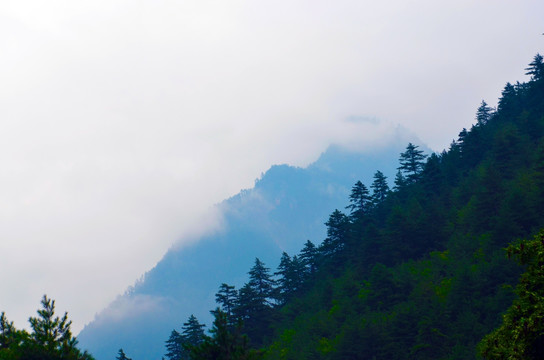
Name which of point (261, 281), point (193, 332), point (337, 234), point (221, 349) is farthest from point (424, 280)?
point (193, 332)

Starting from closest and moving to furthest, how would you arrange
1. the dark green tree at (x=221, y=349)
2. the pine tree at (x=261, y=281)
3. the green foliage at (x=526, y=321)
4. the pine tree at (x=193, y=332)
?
the green foliage at (x=526, y=321) < the dark green tree at (x=221, y=349) < the pine tree at (x=193, y=332) < the pine tree at (x=261, y=281)

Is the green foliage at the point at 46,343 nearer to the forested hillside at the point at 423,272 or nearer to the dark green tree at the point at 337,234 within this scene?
the forested hillside at the point at 423,272

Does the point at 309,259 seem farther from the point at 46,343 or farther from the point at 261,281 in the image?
the point at 46,343

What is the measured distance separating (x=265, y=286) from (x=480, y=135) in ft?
122

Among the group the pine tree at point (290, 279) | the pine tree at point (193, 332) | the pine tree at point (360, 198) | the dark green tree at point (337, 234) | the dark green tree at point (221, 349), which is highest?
the pine tree at point (360, 198)

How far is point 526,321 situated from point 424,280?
2721cm

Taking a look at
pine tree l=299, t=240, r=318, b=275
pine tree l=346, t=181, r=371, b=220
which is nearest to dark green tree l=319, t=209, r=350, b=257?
pine tree l=299, t=240, r=318, b=275

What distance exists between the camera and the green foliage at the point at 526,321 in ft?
38.2

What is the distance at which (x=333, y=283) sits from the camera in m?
52.4

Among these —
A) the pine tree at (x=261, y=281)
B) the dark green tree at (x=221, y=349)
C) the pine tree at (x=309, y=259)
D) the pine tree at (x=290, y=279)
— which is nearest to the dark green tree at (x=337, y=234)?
the pine tree at (x=309, y=259)

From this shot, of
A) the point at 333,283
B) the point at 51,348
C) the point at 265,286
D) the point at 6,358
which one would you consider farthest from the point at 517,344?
the point at 265,286

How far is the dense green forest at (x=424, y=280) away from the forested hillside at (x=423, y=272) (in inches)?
4.1

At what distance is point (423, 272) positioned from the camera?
135 ft

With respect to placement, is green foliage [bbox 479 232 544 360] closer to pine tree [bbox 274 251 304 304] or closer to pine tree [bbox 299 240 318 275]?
pine tree [bbox 274 251 304 304]
